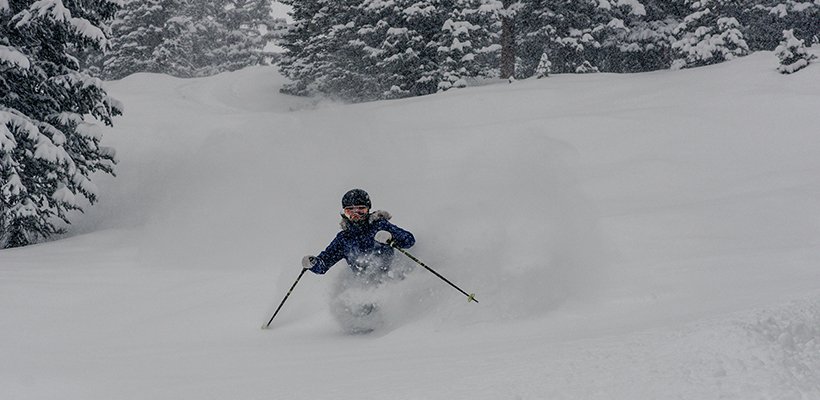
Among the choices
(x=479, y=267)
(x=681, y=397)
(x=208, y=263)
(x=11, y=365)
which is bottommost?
(x=208, y=263)

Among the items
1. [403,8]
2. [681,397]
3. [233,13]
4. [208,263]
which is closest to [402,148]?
[208,263]

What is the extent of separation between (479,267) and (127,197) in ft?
31.9

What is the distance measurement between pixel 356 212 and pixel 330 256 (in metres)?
0.69

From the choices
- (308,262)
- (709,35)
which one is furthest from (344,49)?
(308,262)

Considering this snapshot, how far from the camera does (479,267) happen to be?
297 inches

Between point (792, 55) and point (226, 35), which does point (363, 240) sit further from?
point (226, 35)

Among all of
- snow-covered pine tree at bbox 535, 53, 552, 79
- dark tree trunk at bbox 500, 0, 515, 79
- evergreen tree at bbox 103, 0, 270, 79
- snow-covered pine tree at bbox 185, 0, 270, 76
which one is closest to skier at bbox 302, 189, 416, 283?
snow-covered pine tree at bbox 535, 53, 552, 79

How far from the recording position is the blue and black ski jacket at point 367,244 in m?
7.11

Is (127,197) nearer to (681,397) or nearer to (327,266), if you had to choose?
(327,266)

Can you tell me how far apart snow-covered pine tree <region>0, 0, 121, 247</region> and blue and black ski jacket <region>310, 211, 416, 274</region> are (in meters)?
6.42

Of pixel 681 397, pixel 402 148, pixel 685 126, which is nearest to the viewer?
pixel 681 397

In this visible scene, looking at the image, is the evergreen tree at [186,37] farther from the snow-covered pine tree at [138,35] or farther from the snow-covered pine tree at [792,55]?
the snow-covered pine tree at [792,55]

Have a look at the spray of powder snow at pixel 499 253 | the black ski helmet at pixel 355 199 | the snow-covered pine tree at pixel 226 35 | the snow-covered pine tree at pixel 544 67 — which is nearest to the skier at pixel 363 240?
the black ski helmet at pixel 355 199

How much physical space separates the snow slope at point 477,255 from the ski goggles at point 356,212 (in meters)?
0.95
